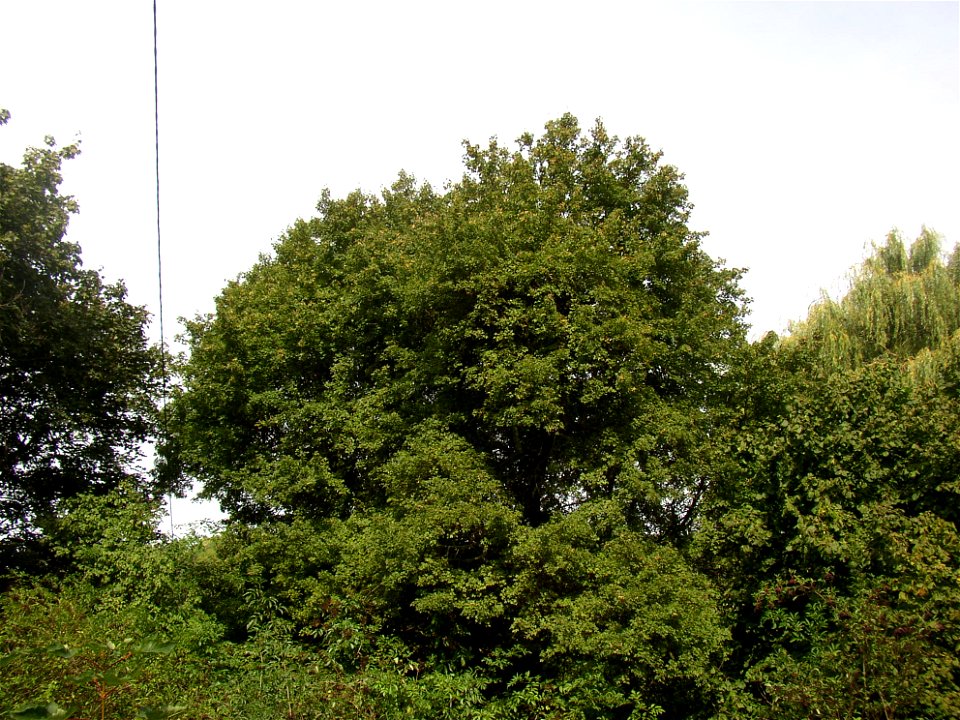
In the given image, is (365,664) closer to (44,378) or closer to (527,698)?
(527,698)

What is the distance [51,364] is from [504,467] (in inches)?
413

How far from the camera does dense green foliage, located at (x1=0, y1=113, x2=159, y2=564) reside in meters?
16.1

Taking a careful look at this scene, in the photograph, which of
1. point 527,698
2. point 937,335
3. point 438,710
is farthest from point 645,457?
point 937,335

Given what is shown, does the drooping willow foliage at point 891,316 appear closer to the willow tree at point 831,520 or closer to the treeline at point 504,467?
the treeline at point 504,467

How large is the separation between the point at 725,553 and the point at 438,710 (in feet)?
18.5

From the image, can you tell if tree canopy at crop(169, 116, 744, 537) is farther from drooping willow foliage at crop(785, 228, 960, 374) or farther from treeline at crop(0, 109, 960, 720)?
drooping willow foliage at crop(785, 228, 960, 374)

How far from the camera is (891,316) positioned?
1775 cm

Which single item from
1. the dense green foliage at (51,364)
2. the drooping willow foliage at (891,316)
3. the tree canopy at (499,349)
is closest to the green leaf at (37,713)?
the tree canopy at (499,349)

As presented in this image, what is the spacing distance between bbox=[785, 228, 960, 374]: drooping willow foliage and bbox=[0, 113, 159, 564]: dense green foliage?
1554 cm

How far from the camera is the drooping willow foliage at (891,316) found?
17.2 metres

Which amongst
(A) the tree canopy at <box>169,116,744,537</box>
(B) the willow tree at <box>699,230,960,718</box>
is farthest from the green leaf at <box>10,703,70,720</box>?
(A) the tree canopy at <box>169,116,744,537</box>

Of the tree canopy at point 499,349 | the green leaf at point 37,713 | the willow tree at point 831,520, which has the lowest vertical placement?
the green leaf at point 37,713

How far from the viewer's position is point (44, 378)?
669 inches

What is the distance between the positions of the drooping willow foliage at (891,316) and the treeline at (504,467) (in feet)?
0.28
